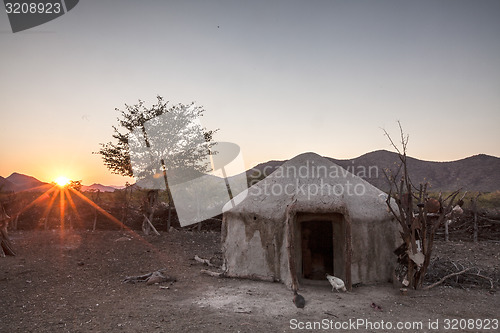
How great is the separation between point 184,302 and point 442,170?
45.6 meters

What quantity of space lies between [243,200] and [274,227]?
124 cm

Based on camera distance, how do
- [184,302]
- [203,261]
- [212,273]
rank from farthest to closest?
[203,261], [212,273], [184,302]

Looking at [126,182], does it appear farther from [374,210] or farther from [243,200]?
[374,210]

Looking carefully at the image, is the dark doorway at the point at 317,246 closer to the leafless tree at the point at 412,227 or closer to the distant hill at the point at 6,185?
the leafless tree at the point at 412,227

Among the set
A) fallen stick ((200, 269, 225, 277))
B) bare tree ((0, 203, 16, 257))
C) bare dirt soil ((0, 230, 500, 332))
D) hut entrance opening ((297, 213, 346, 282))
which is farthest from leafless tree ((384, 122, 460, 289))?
bare tree ((0, 203, 16, 257))

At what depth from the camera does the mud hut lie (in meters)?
7.46

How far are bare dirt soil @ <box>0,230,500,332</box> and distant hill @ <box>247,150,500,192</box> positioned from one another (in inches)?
1227

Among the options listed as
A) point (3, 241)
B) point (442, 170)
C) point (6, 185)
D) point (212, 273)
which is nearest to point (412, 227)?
point (212, 273)

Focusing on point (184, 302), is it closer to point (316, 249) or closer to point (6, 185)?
point (316, 249)

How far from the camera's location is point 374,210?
799 centimetres

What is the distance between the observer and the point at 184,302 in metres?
6.51

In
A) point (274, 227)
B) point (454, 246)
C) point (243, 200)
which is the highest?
point (243, 200)

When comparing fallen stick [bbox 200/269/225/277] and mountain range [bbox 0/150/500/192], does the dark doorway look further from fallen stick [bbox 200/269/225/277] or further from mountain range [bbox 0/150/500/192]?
mountain range [bbox 0/150/500/192]

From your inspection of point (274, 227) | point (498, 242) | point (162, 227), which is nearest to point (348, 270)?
point (274, 227)
